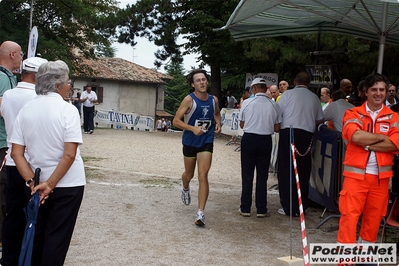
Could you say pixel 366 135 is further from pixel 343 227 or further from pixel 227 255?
pixel 227 255

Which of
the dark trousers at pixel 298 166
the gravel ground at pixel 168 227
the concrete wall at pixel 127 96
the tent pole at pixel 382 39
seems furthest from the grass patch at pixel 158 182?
the concrete wall at pixel 127 96

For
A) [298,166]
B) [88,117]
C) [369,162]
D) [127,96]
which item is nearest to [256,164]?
[298,166]

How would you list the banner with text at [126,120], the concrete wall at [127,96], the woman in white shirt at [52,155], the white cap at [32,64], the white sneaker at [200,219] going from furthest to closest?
the concrete wall at [127,96], the banner with text at [126,120], the white sneaker at [200,219], the white cap at [32,64], the woman in white shirt at [52,155]

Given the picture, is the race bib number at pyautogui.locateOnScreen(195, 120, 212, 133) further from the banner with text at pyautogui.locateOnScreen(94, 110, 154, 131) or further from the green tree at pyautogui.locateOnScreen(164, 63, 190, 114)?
the green tree at pyautogui.locateOnScreen(164, 63, 190, 114)

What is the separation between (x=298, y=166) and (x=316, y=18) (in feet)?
8.46

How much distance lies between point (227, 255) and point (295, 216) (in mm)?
2470

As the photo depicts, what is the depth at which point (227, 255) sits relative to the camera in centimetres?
618

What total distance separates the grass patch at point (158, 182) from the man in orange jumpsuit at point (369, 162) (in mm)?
5566

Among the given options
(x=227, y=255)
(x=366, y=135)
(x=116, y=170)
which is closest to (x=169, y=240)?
(x=227, y=255)

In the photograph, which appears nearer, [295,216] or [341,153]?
[341,153]

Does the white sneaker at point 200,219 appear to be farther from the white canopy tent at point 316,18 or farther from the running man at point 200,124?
the white canopy tent at point 316,18

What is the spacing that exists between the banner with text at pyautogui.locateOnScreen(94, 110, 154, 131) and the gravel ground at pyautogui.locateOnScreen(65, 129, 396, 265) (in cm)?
2671

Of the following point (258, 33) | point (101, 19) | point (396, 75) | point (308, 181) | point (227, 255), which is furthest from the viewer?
point (101, 19)

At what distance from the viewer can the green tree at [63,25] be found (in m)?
25.3
